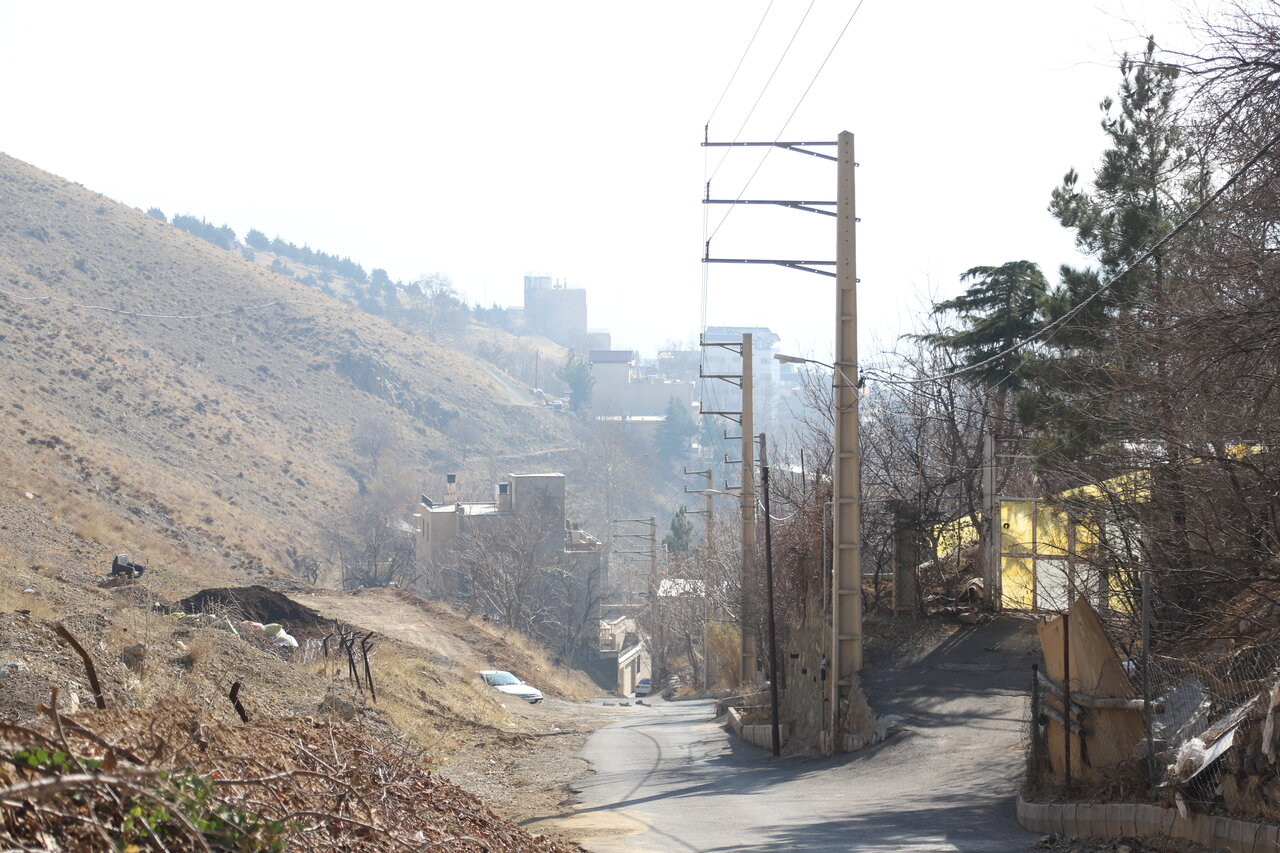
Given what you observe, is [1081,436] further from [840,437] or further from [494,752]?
[494,752]

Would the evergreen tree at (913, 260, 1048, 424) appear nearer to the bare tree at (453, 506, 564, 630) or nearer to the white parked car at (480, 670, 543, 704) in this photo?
the white parked car at (480, 670, 543, 704)

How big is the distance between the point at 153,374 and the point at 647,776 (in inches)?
2896

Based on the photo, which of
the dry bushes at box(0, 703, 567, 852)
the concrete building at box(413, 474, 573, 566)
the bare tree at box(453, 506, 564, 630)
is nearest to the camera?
the dry bushes at box(0, 703, 567, 852)

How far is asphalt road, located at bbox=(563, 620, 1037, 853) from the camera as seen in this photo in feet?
39.4

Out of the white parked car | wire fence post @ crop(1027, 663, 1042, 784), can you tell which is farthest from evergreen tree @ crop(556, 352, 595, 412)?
wire fence post @ crop(1027, 663, 1042, 784)

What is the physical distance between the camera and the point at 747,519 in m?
31.9

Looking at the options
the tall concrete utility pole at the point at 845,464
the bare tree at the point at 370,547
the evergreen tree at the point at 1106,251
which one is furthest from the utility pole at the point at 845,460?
the bare tree at the point at 370,547

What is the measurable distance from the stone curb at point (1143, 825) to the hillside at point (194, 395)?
94.6 ft

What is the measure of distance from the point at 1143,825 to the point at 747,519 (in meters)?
22.4

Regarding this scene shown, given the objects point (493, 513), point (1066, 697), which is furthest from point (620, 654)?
point (1066, 697)

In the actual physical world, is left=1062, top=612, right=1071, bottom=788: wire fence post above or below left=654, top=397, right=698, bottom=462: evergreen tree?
below

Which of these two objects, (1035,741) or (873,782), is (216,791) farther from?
(873,782)

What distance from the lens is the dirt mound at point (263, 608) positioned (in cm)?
2962

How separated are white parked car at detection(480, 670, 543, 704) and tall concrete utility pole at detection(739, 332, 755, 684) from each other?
8944 millimetres
